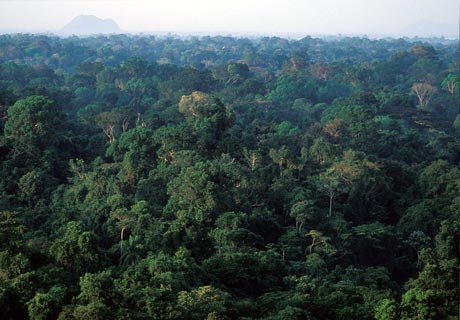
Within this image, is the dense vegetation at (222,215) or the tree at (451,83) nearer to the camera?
the dense vegetation at (222,215)

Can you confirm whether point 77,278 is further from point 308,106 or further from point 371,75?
point 371,75

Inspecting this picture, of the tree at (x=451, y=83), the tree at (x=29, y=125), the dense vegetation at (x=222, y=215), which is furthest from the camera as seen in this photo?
the tree at (x=451, y=83)

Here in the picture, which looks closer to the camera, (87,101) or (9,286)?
(9,286)

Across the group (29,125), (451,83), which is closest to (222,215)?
(29,125)

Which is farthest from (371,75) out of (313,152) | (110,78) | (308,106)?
(313,152)

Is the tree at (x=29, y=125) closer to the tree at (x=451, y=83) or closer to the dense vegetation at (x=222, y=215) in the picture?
the dense vegetation at (x=222, y=215)

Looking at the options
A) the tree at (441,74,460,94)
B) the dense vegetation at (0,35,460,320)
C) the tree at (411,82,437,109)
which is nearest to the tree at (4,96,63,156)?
the dense vegetation at (0,35,460,320)

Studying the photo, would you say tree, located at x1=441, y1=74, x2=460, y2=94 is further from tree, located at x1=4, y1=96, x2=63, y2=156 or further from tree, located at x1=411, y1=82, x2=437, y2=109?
tree, located at x1=4, y1=96, x2=63, y2=156

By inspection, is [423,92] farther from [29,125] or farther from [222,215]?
[222,215]

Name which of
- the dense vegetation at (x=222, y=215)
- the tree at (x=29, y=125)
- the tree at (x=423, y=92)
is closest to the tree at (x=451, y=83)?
the tree at (x=423, y=92)
